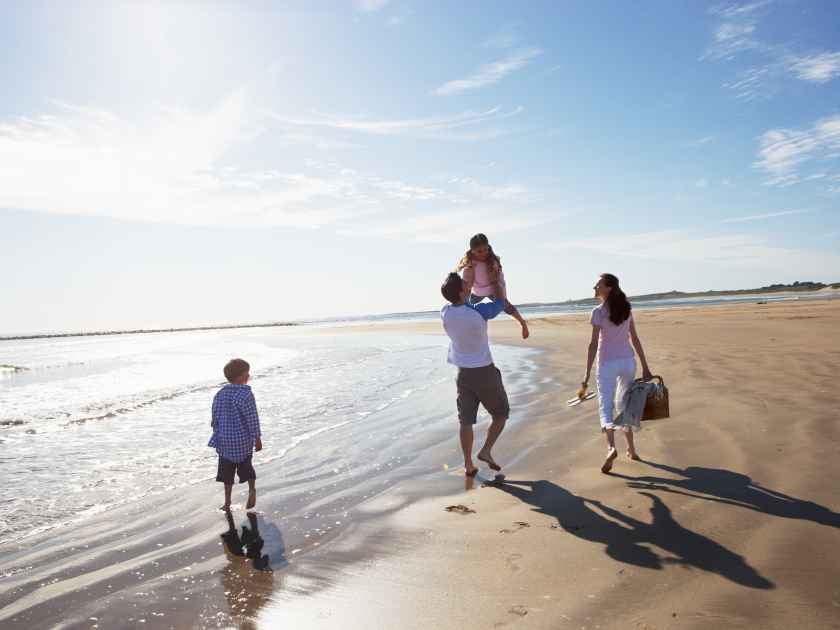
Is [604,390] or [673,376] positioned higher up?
[604,390]

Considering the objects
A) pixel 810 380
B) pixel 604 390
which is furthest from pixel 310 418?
pixel 810 380

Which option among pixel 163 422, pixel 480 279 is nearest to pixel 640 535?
pixel 480 279

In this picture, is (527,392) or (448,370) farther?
(448,370)

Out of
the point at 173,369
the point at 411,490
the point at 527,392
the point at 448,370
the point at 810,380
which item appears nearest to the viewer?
the point at 411,490

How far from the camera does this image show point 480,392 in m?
5.82

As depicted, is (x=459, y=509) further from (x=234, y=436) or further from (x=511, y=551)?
(x=234, y=436)

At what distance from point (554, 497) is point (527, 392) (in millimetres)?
6404

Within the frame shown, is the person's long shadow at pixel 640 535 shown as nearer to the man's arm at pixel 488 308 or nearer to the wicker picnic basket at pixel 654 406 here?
the wicker picnic basket at pixel 654 406

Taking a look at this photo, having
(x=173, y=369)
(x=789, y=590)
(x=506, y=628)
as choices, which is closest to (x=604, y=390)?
(x=789, y=590)

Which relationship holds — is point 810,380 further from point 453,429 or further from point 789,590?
point 789,590

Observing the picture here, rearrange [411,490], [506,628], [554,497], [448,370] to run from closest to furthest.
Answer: [506,628] < [554,497] < [411,490] < [448,370]

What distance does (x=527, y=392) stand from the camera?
11430 mm

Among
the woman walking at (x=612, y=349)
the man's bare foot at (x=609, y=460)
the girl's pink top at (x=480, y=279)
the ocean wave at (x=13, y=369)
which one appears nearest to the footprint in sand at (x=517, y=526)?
the man's bare foot at (x=609, y=460)

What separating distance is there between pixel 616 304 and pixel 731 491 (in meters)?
2.04
